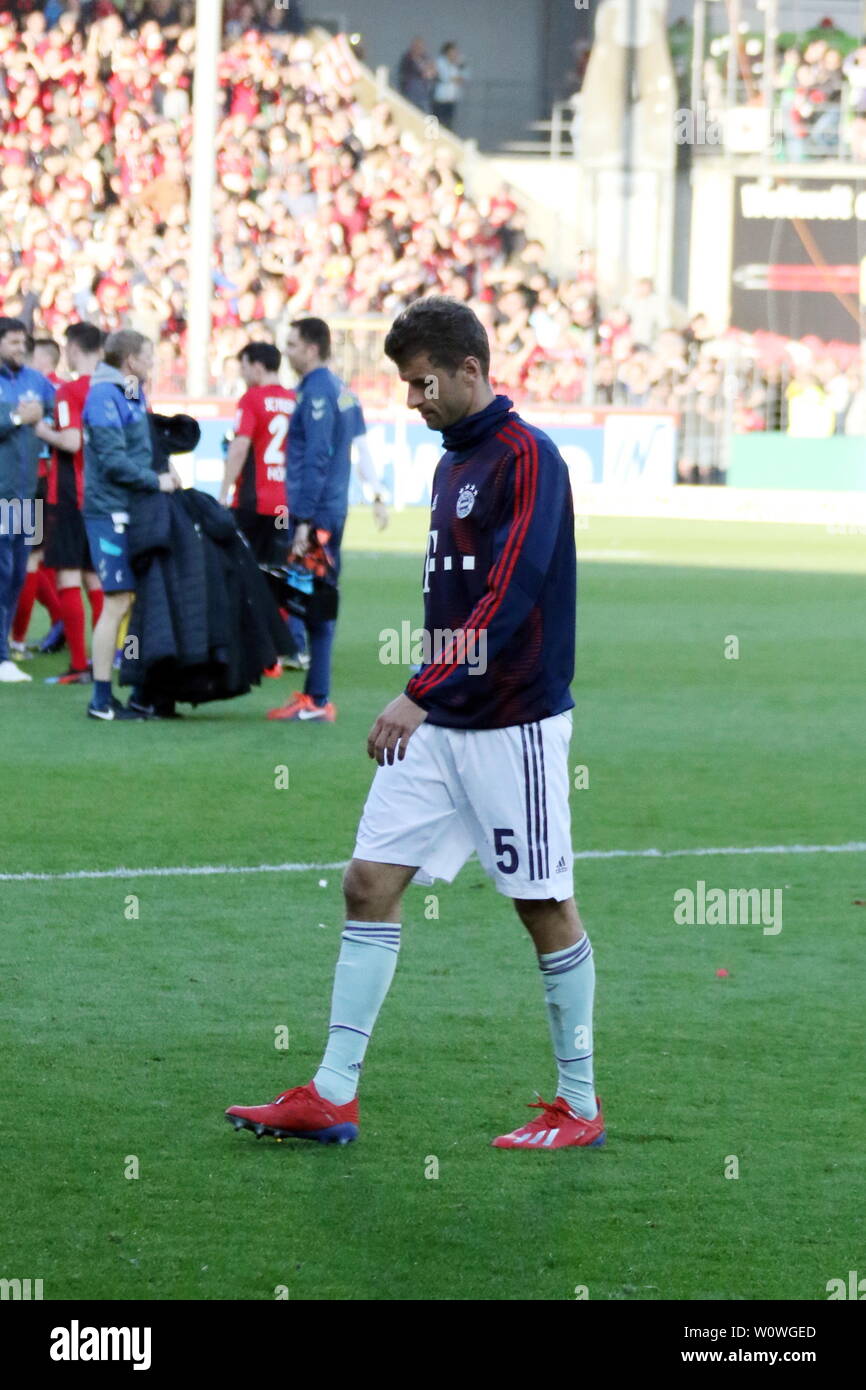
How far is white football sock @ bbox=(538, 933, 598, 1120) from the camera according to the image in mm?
5020

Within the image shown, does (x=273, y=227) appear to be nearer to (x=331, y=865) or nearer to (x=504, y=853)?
(x=331, y=865)

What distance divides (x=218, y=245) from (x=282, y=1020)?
92.4 ft

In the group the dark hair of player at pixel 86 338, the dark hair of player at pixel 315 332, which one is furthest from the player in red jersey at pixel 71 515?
the dark hair of player at pixel 315 332

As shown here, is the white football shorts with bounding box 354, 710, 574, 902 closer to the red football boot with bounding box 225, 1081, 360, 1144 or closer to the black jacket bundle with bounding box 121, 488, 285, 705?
the red football boot with bounding box 225, 1081, 360, 1144

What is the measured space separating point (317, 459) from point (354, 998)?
21.9 ft

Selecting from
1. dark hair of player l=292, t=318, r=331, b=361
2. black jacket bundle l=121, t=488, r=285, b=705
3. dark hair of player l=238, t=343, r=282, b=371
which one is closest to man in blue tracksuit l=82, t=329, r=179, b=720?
black jacket bundle l=121, t=488, r=285, b=705

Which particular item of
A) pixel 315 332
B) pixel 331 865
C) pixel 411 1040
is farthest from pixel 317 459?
pixel 411 1040

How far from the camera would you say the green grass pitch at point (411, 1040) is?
438 cm

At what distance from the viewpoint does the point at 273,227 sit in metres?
33.8

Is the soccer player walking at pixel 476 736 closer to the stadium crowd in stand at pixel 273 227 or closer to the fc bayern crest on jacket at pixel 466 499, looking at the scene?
the fc bayern crest on jacket at pixel 466 499

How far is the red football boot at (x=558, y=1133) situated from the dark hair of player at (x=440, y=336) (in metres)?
1.70

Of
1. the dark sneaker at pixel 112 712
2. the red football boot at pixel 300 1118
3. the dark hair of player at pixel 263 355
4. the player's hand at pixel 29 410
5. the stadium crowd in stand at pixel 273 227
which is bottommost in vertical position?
the red football boot at pixel 300 1118

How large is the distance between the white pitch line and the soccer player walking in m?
2.87

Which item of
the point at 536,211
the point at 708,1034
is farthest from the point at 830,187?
the point at 708,1034
